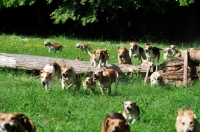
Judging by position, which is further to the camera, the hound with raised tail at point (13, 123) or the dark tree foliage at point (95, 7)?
the dark tree foliage at point (95, 7)

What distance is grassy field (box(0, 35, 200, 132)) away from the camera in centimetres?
1047

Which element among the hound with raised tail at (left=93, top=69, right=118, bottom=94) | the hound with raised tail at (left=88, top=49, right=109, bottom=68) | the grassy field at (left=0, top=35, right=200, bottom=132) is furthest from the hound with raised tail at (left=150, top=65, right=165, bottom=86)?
the hound with raised tail at (left=88, top=49, right=109, bottom=68)

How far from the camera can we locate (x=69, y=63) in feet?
54.2

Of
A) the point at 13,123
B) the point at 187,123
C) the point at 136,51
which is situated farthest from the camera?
the point at 136,51

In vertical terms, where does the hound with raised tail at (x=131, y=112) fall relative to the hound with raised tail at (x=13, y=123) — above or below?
below

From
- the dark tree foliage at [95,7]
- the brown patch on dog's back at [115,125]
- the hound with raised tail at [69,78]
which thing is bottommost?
the brown patch on dog's back at [115,125]

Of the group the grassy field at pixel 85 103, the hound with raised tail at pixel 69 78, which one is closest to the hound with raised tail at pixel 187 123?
the grassy field at pixel 85 103

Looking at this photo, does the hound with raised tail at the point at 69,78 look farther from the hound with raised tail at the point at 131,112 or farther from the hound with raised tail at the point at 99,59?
the hound with raised tail at the point at 131,112

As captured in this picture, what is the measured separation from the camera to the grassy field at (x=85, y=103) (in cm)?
1047

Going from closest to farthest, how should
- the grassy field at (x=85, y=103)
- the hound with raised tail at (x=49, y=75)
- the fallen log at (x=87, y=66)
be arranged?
the grassy field at (x=85, y=103)
the hound with raised tail at (x=49, y=75)
the fallen log at (x=87, y=66)

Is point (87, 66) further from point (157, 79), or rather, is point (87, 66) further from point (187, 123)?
point (187, 123)

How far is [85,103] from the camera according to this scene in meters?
12.5

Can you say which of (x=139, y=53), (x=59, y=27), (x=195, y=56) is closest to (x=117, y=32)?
(x=59, y=27)

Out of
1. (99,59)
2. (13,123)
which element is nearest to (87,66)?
(99,59)
